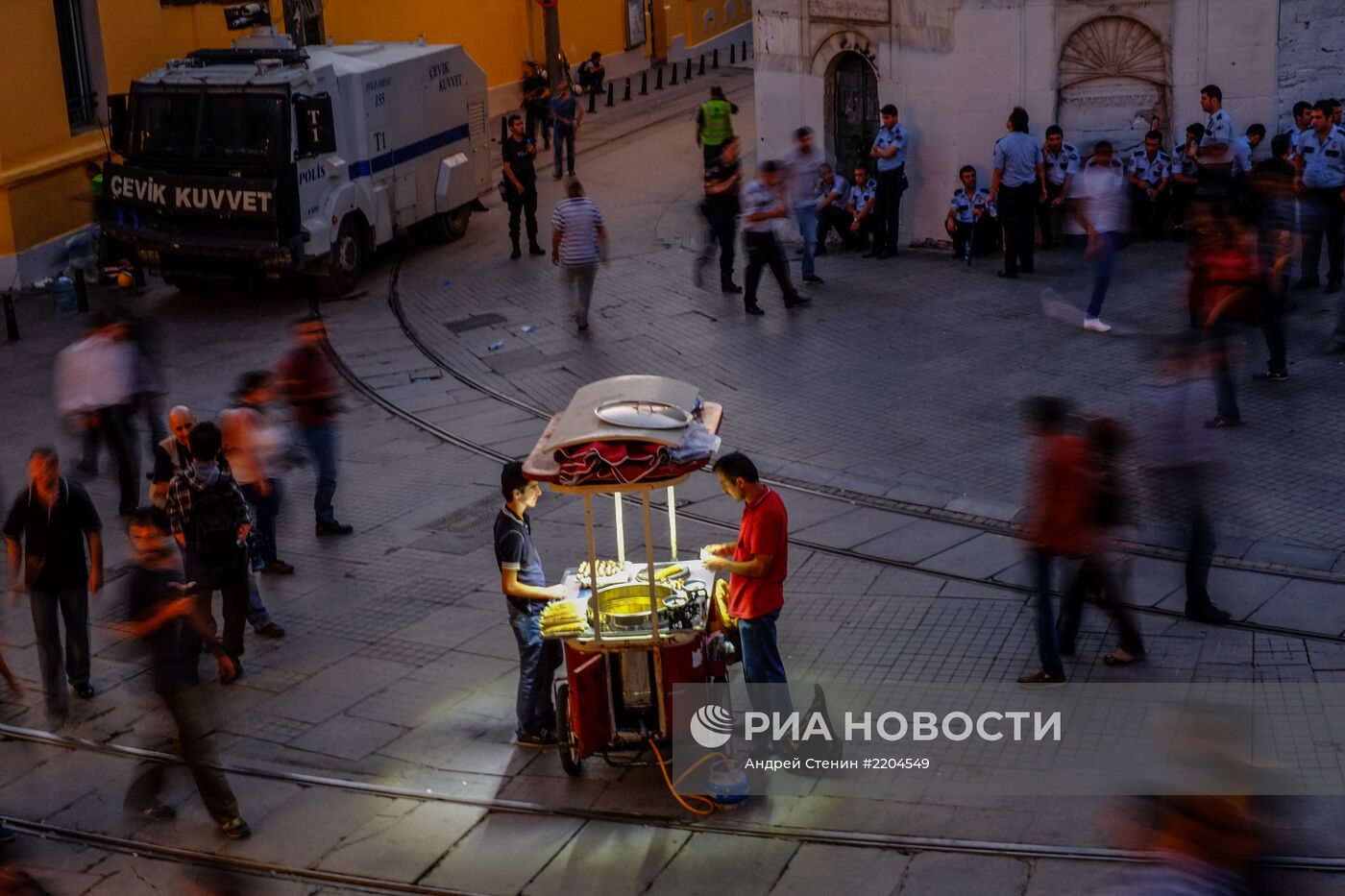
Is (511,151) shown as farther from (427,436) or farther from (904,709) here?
(904,709)

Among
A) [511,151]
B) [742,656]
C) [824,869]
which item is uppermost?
[511,151]

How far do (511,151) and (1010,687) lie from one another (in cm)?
1270

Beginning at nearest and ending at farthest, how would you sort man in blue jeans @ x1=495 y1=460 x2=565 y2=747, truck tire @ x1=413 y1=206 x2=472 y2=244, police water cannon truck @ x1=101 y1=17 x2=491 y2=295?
man in blue jeans @ x1=495 y1=460 x2=565 y2=747 < police water cannon truck @ x1=101 y1=17 x2=491 y2=295 < truck tire @ x1=413 y1=206 x2=472 y2=244

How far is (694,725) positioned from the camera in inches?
340

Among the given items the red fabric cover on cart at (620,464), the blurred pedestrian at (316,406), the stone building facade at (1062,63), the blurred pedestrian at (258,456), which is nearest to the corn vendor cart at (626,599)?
the red fabric cover on cart at (620,464)

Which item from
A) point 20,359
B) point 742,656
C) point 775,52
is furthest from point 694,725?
point 775,52

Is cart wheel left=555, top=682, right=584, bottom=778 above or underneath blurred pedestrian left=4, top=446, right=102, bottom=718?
underneath

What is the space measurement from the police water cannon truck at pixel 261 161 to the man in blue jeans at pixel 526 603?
10.6 metres

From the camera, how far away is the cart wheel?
880 cm

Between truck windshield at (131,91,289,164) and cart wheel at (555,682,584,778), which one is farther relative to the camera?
truck windshield at (131,91,289,164)

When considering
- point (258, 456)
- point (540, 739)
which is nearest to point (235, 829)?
point (540, 739)

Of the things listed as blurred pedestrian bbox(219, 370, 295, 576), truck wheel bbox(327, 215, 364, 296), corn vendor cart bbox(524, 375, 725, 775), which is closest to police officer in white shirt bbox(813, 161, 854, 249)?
truck wheel bbox(327, 215, 364, 296)

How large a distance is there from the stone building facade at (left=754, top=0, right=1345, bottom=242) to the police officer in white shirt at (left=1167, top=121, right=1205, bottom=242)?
1.61ft

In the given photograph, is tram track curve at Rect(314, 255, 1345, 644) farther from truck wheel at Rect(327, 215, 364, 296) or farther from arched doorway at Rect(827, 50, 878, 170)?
arched doorway at Rect(827, 50, 878, 170)
